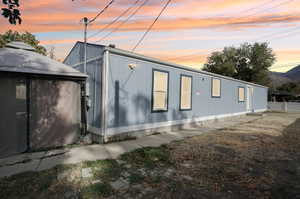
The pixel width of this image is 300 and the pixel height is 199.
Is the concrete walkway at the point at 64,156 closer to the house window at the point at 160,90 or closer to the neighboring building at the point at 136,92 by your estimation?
the neighboring building at the point at 136,92

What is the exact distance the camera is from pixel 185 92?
9812mm

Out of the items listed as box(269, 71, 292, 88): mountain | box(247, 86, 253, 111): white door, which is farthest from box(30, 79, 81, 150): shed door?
box(269, 71, 292, 88): mountain

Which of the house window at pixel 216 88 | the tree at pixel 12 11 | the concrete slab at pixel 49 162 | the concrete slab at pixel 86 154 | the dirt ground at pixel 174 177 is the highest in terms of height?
the tree at pixel 12 11

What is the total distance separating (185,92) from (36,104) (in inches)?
261

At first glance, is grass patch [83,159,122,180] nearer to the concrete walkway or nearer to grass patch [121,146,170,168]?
the concrete walkway

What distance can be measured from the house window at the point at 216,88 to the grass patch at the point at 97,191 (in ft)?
32.8

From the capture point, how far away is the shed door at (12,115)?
5.09 m

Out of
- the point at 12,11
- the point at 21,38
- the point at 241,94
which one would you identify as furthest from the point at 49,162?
the point at 21,38

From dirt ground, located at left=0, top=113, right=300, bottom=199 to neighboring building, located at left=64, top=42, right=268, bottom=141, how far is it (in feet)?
5.94

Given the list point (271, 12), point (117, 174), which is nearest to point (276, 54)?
point (271, 12)

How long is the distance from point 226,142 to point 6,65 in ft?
23.8

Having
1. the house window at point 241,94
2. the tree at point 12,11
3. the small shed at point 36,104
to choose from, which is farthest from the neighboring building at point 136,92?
the house window at point 241,94

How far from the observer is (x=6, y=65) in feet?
16.7

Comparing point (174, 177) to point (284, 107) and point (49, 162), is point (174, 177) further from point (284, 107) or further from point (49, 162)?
point (284, 107)
